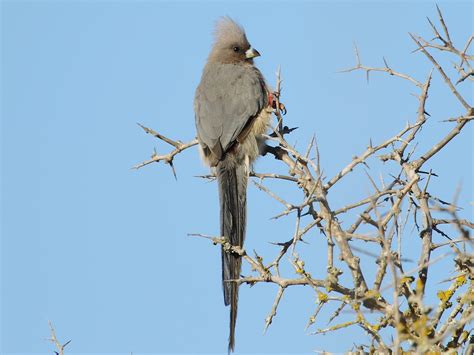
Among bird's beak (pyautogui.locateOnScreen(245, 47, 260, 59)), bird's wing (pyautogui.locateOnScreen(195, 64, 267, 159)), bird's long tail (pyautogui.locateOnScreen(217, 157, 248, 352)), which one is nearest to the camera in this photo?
bird's long tail (pyautogui.locateOnScreen(217, 157, 248, 352))

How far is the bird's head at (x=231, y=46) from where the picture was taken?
6.69m

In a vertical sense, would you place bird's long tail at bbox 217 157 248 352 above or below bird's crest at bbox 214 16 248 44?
below

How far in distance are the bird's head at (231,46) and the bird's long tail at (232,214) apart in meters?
1.59

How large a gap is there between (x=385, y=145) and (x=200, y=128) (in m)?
2.13

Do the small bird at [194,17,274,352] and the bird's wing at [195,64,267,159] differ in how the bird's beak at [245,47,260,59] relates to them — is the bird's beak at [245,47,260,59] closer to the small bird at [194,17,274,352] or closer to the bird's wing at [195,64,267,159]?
the small bird at [194,17,274,352]

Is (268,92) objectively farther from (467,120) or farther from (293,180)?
(467,120)

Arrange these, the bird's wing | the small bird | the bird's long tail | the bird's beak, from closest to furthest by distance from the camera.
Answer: the bird's long tail < the small bird < the bird's wing < the bird's beak

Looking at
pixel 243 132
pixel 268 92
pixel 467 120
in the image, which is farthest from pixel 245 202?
pixel 467 120

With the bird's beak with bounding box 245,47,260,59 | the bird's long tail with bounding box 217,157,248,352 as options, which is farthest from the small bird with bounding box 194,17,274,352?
the bird's beak with bounding box 245,47,260,59

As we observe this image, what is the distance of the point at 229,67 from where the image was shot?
634 centimetres

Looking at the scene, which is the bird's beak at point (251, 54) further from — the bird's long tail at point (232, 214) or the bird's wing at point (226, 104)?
the bird's long tail at point (232, 214)

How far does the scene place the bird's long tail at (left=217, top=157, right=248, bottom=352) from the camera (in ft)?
14.5

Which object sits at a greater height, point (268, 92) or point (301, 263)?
point (268, 92)

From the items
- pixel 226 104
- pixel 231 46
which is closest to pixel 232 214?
pixel 226 104
